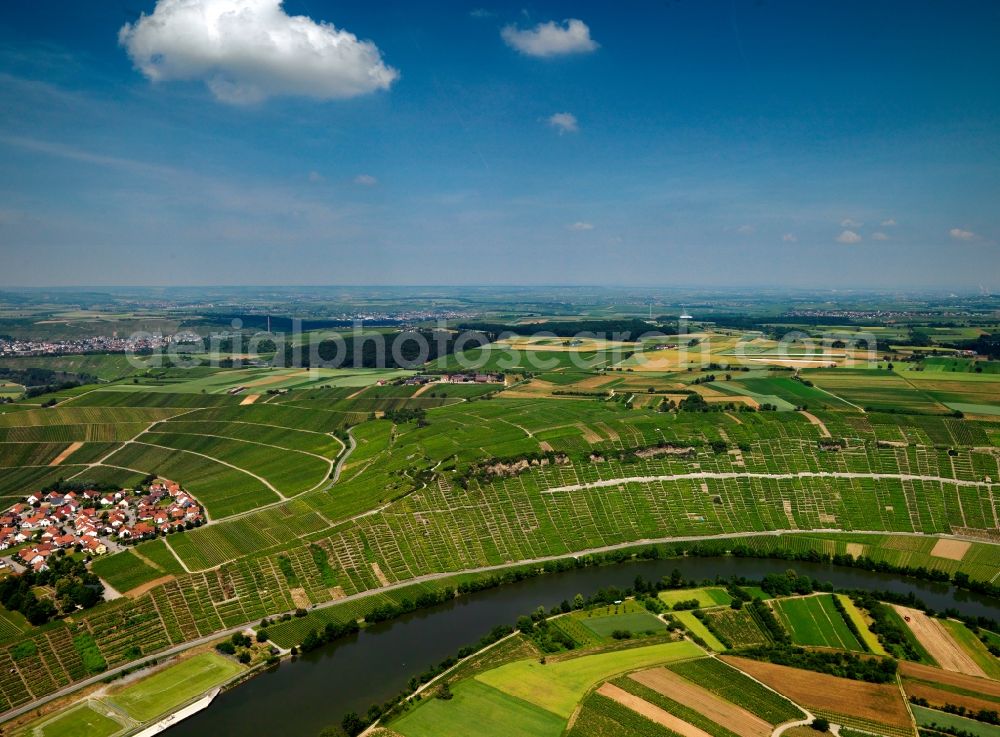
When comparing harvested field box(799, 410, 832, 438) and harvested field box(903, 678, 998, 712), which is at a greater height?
harvested field box(799, 410, 832, 438)

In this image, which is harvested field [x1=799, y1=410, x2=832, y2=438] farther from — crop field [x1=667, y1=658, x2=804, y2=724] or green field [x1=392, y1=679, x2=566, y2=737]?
green field [x1=392, y1=679, x2=566, y2=737]

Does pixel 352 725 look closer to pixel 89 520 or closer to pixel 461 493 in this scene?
pixel 461 493

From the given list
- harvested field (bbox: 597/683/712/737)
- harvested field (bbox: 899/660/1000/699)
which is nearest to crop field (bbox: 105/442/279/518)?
harvested field (bbox: 597/683/712/737)

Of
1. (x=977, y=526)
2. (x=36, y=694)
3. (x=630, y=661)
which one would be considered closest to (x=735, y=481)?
(x=977, y=526)

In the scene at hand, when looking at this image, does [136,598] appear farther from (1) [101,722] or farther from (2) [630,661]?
(2) [630,661]

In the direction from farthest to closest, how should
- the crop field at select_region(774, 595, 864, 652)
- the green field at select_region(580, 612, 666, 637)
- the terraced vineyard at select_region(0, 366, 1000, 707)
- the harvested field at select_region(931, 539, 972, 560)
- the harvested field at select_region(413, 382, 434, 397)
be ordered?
1. the harvested field at select_region(413, 382, 434, 397)
2. the harvested field at select_region(931, 539, 972, 560)
3. the terraced vineyard at select_region(0, 366, 1000, 707)
4. the green field at select_region(580, 612, 666, 637)
5. the crop field at select_region(774, 595, 864, 652)

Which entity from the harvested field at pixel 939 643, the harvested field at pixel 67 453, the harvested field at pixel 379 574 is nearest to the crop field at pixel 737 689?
the harvested field at pixel 939 643
